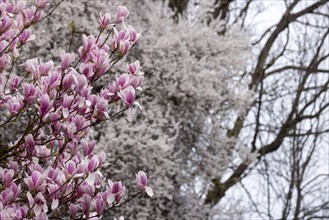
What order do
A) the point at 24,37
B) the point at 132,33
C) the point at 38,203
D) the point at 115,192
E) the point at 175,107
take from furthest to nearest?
the point at 175,107, the point at 24,37, the point at 132,33, the point at 115,192, the point at 38,203

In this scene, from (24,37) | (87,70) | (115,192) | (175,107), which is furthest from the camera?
(175,107)

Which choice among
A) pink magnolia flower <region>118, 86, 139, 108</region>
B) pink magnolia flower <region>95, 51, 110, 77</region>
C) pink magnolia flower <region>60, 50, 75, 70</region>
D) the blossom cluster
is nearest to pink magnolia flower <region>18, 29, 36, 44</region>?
the blossom cluster

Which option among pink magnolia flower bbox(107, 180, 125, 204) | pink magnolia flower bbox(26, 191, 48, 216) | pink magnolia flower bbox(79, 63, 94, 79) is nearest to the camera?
pink magnolia flower bbox(26, 191, 48, 216)

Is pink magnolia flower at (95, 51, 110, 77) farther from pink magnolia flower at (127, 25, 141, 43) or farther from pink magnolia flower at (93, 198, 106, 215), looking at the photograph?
pink magnolia flower at (93, 198, 106, 215)

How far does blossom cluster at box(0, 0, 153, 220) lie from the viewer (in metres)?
2.09

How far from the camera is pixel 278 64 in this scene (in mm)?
11344

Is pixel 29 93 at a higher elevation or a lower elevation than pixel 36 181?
higher

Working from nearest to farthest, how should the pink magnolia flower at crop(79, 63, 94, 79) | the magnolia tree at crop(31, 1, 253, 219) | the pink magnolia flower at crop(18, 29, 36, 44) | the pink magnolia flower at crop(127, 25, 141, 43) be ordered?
the pink magnolia flower at crop(79, 63, 94, 79)
the pink magnolia flower at crop(127, 25, 141, 43)
the pink magnolia flower at crop(18, 29, 36, 44)
the magnolia tree at crop(31, 1, 253, 219)

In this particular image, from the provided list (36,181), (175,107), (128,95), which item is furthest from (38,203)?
(175,107)

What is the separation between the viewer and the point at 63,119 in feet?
7.59

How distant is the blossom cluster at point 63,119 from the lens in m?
2.09

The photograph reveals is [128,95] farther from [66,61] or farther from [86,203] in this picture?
[86,203]

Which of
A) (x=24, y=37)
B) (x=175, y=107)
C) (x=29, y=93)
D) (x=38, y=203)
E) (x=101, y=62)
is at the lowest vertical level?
(x=175, y=107)

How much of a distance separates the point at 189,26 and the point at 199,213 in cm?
246
